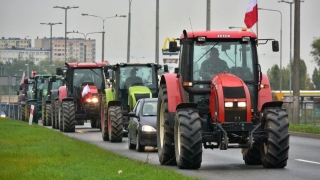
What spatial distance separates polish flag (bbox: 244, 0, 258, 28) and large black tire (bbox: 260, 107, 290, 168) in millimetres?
12051

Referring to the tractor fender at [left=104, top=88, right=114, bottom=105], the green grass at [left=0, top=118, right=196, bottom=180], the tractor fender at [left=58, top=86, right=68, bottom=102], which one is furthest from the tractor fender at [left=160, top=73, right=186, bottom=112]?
the tractor fender at [left=58, top=86, right=68, bottom=102]

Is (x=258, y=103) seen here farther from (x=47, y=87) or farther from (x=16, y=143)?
(x=47, y=87)

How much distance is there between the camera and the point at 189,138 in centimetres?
2052

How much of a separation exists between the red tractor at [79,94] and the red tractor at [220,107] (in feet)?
75.8

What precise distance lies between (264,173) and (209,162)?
13.8ft

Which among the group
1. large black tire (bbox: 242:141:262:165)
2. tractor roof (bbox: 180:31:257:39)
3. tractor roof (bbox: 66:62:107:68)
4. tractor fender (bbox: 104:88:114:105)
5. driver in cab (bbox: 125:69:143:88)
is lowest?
large black tire (bbox: 242:141:262:165)

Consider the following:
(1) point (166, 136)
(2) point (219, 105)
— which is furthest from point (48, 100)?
(2) point (219, 105)

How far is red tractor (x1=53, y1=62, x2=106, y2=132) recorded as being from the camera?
4681 cm

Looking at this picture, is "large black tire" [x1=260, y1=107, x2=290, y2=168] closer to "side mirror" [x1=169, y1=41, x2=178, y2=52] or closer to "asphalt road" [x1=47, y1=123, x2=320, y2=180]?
"asphalt road" [x1=47, y1=123, x2=320, y2=180]

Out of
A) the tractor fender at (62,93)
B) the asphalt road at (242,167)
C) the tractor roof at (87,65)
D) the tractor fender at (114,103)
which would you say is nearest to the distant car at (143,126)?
the asphalt road at (242,167)

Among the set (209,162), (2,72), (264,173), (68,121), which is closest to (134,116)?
(209,162)

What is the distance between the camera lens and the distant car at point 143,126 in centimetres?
2855

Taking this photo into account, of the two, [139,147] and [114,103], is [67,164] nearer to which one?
[139,147]

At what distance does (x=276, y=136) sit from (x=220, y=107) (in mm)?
1262
